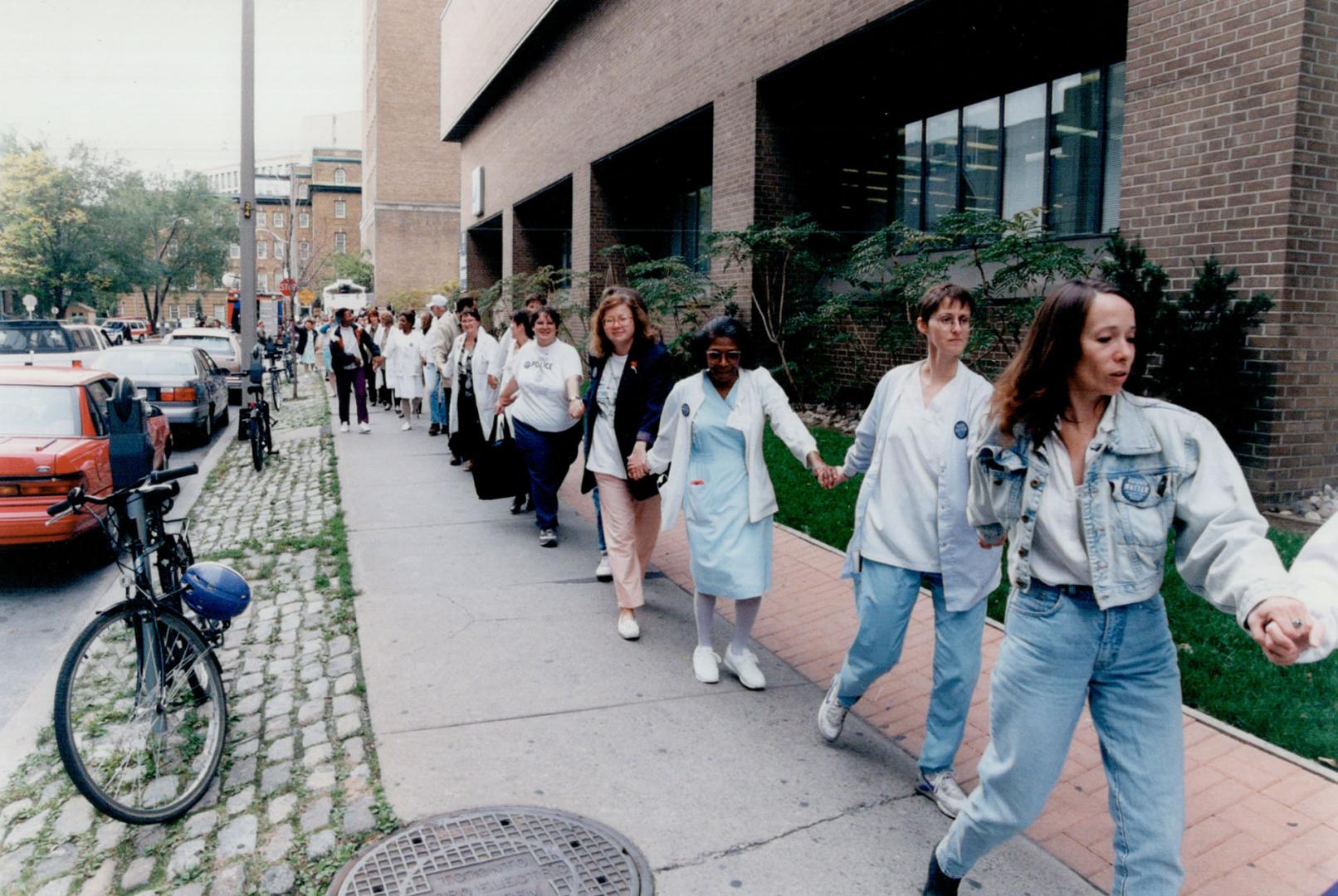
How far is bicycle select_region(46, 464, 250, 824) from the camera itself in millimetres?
3602

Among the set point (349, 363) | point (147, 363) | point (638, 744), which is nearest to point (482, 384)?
point (349, 363)

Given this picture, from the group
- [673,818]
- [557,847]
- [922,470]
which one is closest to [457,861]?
[557,847]

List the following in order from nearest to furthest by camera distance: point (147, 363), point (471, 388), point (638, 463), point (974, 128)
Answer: point (638, 463)
point (471, 388)
point (974, 128)
point (147, 363)

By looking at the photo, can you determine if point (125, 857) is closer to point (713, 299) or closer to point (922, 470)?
point (922, 470)

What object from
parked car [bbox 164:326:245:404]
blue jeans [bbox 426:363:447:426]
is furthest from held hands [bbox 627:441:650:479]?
parked car [bbox 164:326:245:404]

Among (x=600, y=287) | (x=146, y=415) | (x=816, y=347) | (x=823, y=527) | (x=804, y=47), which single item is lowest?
(x=823, y=527)

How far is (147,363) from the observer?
15391mm

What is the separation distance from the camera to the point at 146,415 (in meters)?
10.4

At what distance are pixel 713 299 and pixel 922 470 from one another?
11135 mm

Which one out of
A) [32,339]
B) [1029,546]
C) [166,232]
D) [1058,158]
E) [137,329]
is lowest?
[1029,546]

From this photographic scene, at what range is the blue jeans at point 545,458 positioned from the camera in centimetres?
767

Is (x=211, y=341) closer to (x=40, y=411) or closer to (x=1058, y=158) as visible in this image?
(x=40, y=411)

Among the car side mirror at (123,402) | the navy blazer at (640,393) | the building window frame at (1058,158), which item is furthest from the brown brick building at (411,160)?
the car side mirror at (123,402)

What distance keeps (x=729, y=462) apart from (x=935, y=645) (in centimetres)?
138
